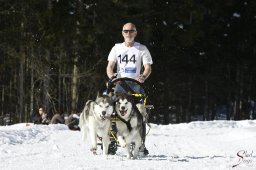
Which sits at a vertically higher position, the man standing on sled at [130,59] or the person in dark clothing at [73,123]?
the man standing on sled at [130,59]

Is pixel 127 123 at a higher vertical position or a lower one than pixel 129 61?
lower

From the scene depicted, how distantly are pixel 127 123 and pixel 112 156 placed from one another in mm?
764

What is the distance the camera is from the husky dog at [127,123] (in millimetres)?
7953

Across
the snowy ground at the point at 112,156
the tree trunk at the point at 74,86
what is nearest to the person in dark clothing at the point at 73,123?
the snowy ground at the point at 112,156

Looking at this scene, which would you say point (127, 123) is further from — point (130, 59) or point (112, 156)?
point (130, 59)

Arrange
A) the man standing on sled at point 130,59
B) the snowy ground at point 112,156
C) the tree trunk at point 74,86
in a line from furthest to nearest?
the tree trunk at point 74,86, the man standing on sled at point 130,59, the snowy ground at point 112,156

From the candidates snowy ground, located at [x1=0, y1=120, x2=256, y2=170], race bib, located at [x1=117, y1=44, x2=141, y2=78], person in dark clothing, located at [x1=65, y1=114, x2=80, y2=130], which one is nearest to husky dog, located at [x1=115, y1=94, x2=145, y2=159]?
snowy ground, located at [x1=0, y1=120, x2=256, y2=170]

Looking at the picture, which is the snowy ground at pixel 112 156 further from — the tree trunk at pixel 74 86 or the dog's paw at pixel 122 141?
the tree trunk at pixel 74 86

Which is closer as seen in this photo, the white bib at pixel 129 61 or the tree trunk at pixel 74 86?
the white bib at pixel 129 61

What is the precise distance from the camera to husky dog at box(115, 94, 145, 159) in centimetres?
795

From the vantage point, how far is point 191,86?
1496 inches

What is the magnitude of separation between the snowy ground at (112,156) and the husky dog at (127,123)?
0.27 m

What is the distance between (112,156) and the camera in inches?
332

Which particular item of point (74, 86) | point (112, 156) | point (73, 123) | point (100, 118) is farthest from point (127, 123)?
point (74, 86)
